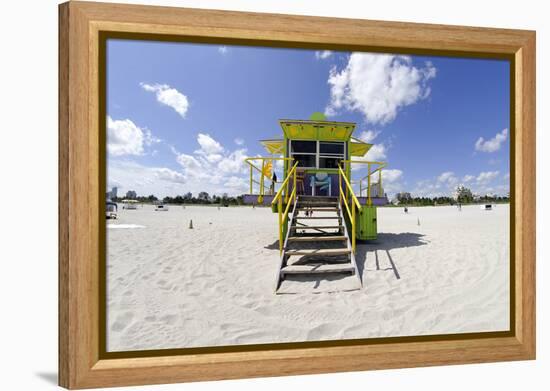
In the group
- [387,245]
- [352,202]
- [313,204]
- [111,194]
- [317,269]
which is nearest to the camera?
[111,194]

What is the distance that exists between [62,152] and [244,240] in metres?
3.78

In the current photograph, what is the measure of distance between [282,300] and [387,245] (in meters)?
3.02

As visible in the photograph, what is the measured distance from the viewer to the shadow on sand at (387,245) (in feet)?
12.2

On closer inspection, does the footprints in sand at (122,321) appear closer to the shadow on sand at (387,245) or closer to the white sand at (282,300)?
the white sand at (282,300)

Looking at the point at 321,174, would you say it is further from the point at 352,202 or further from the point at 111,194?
the point at 111,194

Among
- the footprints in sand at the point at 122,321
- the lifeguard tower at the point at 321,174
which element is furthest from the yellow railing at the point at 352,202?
the footprints in sand at the point at 122,321

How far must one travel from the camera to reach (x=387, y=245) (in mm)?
4875

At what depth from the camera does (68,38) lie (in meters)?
1.73

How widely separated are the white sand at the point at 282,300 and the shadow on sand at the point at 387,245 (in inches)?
2.0

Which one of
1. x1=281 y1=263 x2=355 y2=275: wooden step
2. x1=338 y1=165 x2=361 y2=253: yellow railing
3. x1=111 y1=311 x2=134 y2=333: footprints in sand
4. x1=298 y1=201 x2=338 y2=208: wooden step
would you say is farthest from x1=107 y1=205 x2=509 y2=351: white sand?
x1=298 y1=201 x2=338 y2=208: wooden step

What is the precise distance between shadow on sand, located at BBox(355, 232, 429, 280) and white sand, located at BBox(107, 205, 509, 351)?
0.05 meters

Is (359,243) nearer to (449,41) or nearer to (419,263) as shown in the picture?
(419,263)

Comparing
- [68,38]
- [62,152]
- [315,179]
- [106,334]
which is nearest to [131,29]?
[68,38]

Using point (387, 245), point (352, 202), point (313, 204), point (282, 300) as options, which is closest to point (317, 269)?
point (282, 300)
